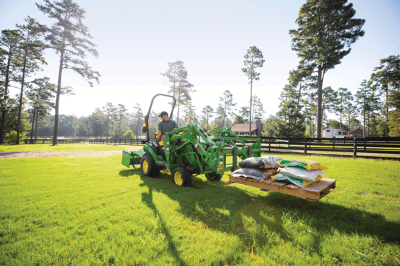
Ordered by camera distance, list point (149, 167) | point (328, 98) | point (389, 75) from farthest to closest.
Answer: point (328, 98), point (389, 75), point (149, 167)

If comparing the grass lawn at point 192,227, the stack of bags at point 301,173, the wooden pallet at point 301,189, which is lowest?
the grass lawn at point 192,227

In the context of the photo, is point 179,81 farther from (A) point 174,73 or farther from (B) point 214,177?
(B) point 214,177

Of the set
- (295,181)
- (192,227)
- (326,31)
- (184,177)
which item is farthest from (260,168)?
(326,31)

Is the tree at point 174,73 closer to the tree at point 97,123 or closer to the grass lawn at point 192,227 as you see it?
the grass lawn at point 192,227

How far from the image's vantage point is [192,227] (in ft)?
8.87

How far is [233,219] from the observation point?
2961 millimetres

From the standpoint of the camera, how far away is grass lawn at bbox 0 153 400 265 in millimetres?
2023

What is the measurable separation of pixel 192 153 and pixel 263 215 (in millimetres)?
2602

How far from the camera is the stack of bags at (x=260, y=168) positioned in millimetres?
3543

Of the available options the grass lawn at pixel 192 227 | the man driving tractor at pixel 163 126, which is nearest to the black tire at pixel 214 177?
the grass lawn at pixel 192 227

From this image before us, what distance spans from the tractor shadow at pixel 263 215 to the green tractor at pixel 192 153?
26.9 inches

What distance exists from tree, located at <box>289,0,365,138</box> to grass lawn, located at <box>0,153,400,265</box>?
21233mm

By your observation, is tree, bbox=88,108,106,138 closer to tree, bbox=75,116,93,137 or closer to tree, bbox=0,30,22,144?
tree, bbox=75,116,93,137

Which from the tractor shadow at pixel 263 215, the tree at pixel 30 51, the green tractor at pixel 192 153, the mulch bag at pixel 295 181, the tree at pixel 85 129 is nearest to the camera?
the tractor shadow at pixel 263 215
